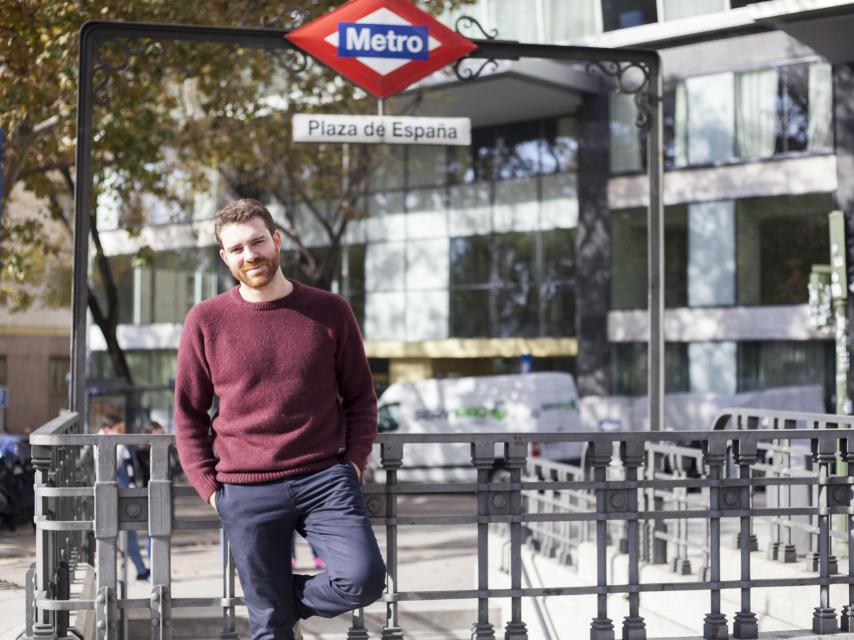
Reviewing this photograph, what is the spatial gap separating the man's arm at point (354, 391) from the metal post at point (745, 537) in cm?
204

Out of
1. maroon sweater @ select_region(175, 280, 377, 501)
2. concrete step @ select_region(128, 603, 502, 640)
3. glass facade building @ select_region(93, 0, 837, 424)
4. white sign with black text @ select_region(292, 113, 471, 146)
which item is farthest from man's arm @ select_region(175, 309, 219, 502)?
glass facade building @ select_region(93, 0, 837, 424)

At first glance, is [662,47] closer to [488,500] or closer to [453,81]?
[453,81]

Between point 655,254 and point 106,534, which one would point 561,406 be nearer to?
point 655,254

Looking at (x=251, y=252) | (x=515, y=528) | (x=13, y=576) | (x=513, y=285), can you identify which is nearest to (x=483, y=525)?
(x=515, y=528)

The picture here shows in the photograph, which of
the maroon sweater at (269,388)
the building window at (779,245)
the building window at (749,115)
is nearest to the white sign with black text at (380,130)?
the maroon sweater at (269,388)

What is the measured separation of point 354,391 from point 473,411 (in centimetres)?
1971

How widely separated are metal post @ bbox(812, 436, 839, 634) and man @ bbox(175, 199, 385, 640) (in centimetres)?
252

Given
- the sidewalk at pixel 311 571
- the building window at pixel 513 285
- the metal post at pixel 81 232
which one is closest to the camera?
the metal post at pixel 81 232

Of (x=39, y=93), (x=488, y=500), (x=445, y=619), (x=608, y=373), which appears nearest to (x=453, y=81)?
(x=608, y=373)

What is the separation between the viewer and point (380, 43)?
8.45 m

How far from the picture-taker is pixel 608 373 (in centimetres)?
3094

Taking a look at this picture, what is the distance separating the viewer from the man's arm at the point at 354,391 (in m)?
4.80

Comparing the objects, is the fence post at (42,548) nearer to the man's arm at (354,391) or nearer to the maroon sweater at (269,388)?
the maroon sweater at (269,388)

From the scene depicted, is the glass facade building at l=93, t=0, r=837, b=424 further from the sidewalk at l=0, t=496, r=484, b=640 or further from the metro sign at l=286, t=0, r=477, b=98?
the metro sign at l=286, t=0, r=477, b=98
